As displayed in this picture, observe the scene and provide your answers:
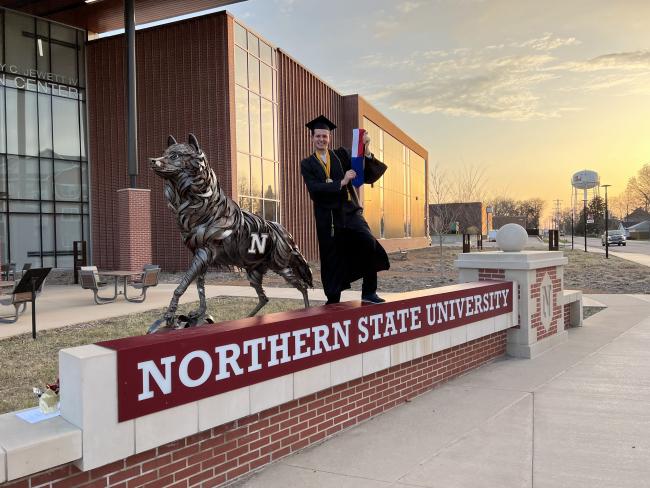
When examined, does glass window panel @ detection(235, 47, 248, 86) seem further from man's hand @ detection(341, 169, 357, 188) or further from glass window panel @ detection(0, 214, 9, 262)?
man's hand @ detection(341, 169, 357, 188)

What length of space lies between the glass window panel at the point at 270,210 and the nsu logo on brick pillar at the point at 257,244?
20098 millimetres

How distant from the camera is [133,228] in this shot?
1981 centimetres

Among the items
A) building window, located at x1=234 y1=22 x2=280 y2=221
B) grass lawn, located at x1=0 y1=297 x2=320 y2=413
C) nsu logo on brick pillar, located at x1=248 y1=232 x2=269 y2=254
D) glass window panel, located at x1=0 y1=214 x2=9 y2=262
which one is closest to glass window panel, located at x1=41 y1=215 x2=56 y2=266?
glass window panel, located at x1=0 y1=214 x2=9 y2=262

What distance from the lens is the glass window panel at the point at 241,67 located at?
23188 millimetres

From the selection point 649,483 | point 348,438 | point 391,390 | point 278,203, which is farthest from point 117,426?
point 278,203

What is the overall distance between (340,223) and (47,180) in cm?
2283

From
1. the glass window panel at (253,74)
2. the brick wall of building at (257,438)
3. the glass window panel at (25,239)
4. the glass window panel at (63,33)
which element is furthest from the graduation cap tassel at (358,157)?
the glass window panel at (63,33)

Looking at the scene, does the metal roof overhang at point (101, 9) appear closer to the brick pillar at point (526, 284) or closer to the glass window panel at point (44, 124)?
the glass window panel at point (44, 124)

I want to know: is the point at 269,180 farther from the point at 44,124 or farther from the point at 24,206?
the point at 24,206

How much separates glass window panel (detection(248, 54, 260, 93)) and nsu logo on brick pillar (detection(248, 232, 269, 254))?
20212 millimetres

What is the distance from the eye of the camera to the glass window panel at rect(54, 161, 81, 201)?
80.7ft

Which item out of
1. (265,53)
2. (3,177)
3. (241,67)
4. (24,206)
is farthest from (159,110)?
(24,206)

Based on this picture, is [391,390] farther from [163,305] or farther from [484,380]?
[163,305]

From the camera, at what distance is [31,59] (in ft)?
77.2
